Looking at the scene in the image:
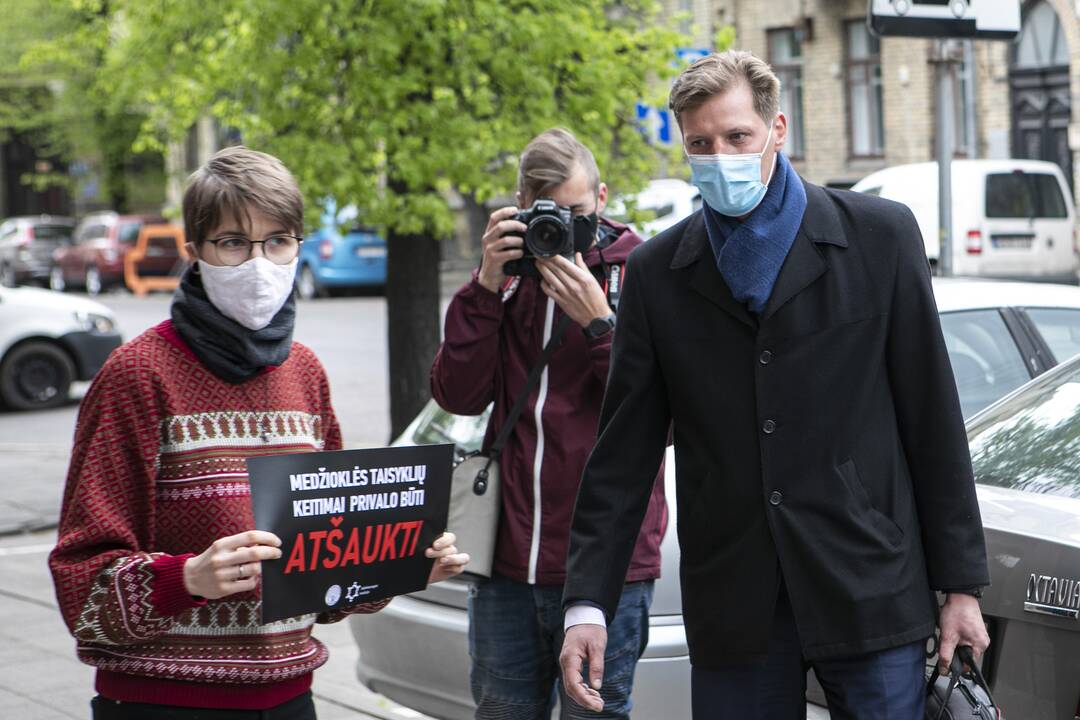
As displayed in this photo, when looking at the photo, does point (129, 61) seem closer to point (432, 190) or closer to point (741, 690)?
point (432, 190)

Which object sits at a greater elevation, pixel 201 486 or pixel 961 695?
pixel 201 486

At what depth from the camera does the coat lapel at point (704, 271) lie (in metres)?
3.08

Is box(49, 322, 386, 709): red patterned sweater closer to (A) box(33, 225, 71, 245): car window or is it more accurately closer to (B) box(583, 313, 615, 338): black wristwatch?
(B) box(583, 313, 615, 338): black wristwatch

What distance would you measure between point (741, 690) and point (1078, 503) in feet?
3.00

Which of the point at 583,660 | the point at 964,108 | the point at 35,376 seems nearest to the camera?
the point at 583,660

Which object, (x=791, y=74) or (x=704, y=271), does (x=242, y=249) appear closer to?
(x=704, y=271)

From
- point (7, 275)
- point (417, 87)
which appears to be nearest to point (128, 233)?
point (7, 275)

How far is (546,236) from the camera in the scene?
398 centimetres

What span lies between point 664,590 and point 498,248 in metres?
1.28

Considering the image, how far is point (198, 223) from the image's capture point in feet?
10.1

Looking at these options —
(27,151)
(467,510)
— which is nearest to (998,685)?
(467,510)

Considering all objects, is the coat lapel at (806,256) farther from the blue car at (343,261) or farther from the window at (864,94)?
the blue car at (343,261)

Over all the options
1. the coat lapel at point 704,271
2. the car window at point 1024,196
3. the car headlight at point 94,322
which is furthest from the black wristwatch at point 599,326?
the car window at point 1024,196

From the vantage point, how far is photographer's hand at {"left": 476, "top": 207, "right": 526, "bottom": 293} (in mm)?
4027
